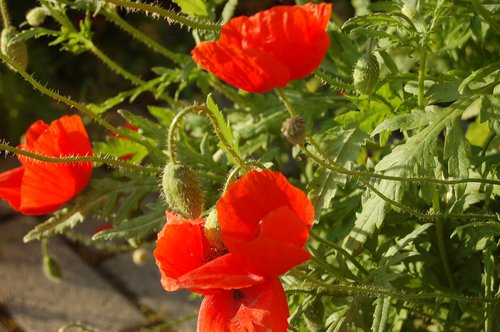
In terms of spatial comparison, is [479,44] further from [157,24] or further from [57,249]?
[157,24]

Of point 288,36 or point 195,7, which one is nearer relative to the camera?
point 288,36

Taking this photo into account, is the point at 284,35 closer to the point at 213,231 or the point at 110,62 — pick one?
the point at 213,231

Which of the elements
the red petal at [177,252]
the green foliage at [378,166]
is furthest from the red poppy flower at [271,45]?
the red petal at [177,252]

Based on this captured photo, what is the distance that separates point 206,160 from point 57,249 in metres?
1.56

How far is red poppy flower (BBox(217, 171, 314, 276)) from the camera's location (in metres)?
1.12

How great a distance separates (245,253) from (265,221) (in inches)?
2.1

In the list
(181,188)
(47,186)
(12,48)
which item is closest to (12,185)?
(47,186)

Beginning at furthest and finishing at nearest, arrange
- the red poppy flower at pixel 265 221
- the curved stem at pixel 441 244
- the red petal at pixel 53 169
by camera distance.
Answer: the red petal at pixel 53 169 < the curved stem at pixel 441 244 < the red poppy flower at pixel 265 221

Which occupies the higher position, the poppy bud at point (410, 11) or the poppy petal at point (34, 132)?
the poppy bud at point (410, 11)

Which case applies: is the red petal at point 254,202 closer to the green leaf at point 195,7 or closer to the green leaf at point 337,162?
the green leaf at point 337,162

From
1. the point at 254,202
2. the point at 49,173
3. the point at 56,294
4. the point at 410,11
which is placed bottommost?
the point at 56,294

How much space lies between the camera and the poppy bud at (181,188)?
1.34 m

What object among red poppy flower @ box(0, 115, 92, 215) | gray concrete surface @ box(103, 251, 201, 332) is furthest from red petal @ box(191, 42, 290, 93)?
gray concrete surface @ box(103, 251, 201, 332)

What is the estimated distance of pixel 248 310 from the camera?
1.26m
